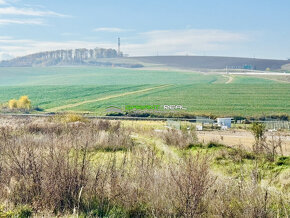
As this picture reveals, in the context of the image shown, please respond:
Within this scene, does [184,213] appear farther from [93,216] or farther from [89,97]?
[89,97]

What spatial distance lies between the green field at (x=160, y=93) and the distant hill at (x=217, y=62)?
17309mm

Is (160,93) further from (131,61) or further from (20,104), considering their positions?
(131,61)

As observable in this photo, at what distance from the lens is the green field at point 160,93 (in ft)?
212

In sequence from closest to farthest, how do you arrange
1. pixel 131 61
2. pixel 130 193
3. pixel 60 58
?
pixel 130 193, pixel 131 61, pixel 60 58

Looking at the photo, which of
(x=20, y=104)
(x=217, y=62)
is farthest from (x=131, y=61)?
(x=20, y=104)

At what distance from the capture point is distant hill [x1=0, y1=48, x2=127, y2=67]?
17312cm

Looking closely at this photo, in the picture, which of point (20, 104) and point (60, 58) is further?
point (60, 58)

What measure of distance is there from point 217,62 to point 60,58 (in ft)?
221

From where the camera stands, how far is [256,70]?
133375 mm

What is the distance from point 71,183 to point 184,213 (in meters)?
3.13

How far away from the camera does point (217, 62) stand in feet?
472

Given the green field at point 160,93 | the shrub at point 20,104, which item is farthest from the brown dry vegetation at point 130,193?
the shrub at point 20,104

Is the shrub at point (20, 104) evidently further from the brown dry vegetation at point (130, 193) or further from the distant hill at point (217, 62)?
the distant hill at point (217, 62)

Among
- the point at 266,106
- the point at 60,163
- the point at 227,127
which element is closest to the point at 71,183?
the point at 60,163
